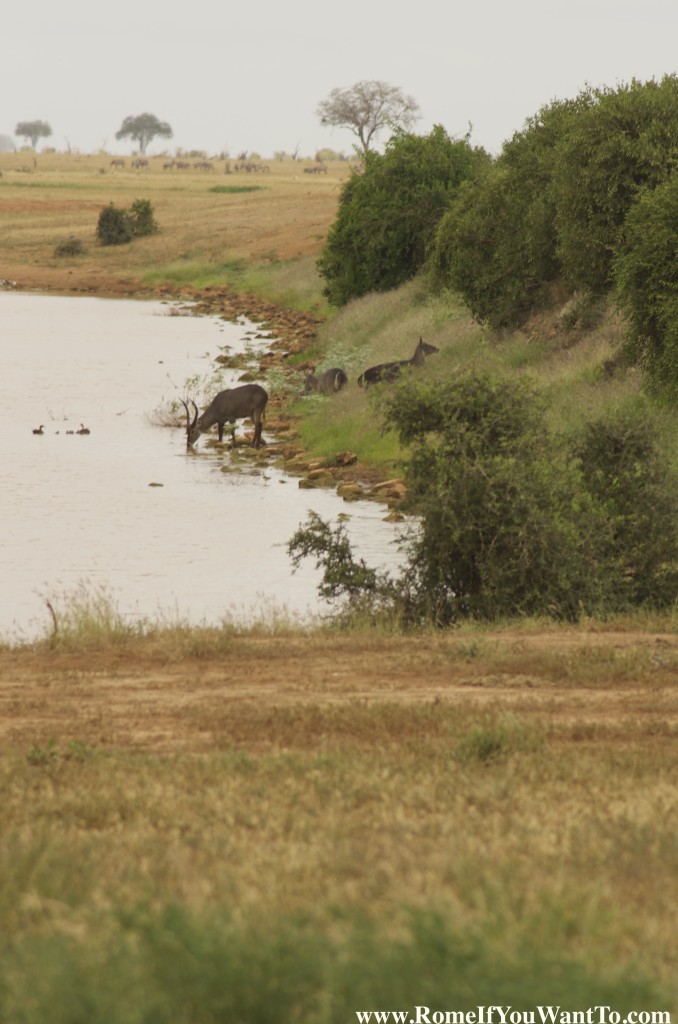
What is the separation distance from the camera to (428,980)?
12.4 feet

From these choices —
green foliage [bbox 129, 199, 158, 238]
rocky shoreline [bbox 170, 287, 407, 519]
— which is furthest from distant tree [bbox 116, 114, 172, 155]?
rocky shoreline [bbox 170, 287, 407, 519]

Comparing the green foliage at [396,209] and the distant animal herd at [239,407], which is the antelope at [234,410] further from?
the green foliage at [396,209]

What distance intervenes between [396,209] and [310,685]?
1284 inches

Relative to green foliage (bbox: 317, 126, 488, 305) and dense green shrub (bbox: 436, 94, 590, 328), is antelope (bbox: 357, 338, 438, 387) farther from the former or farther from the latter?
green foliage (bbox: 317, 126, 488, 305)

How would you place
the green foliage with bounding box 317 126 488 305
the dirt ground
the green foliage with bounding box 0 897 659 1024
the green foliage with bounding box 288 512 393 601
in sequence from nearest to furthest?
the green foliage with bounding box 0 897 659 1024 < the dirt ground < the green foliage with bounding box 288 512 393 601 < the green foliage with bounding box 317 126 488 305

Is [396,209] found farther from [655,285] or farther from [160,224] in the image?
[160,224]

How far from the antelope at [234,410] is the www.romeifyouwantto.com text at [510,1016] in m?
22.1

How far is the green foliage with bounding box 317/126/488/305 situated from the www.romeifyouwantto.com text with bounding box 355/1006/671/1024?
37.1 m

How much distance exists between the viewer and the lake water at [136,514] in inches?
609

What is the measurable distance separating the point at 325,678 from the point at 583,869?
5.18 metres

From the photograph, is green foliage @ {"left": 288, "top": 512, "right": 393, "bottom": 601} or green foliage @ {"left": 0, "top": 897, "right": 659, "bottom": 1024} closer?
green foliage @ {"left": 0, "top": 897, "right": 659, "bottom": 1024}

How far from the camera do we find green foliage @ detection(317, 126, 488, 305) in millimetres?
40938

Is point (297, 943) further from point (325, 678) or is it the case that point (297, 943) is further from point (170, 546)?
point (170, 546)

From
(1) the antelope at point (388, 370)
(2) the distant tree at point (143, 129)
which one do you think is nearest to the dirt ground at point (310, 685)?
(1) the antelope at point (388, 370)
